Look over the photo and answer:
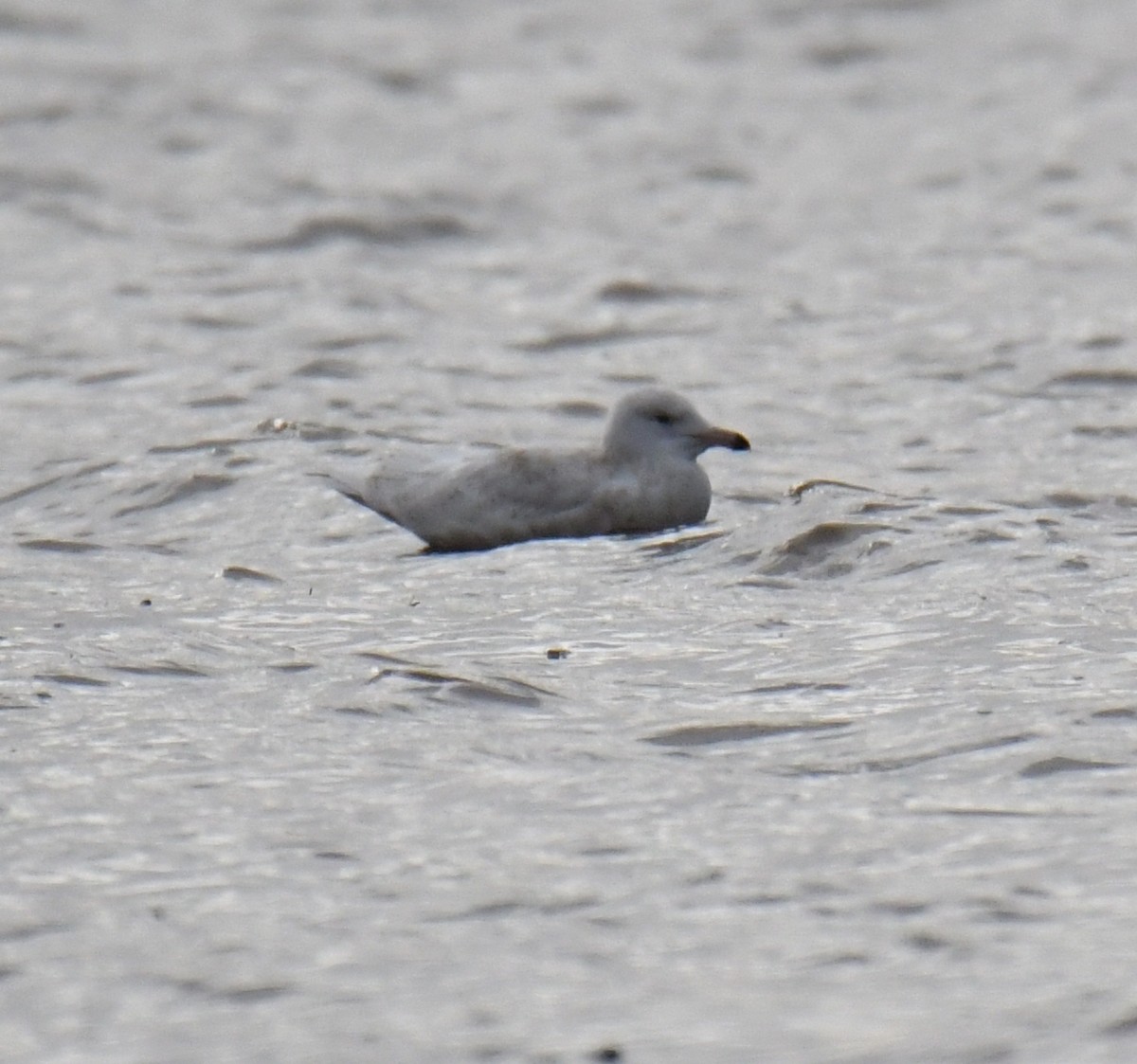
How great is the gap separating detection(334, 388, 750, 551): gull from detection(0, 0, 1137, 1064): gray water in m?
0.13

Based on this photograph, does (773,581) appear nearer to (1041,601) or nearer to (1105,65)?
(1041,601)

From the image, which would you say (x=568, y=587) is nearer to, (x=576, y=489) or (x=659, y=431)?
(x=576, y=489)

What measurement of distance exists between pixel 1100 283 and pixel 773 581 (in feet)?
20.8

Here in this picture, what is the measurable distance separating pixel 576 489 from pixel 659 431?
0.48 m

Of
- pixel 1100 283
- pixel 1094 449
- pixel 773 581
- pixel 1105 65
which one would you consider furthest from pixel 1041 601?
pixel 1105 65

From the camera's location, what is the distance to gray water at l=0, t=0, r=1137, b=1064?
623 centimetres

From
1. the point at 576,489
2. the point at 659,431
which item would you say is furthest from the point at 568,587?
the point at 659,431

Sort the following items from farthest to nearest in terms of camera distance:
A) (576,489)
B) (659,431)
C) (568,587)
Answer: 1. (659,431)
2. (576,489)
3. (568,587)

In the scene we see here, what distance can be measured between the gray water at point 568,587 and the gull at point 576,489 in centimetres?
13

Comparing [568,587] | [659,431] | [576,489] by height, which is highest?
[659,431]

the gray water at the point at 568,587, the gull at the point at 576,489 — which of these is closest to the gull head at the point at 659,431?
the gull at the point at 576,489

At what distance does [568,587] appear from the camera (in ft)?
31.9

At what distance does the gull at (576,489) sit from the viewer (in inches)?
408

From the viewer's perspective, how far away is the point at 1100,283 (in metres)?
15.4
